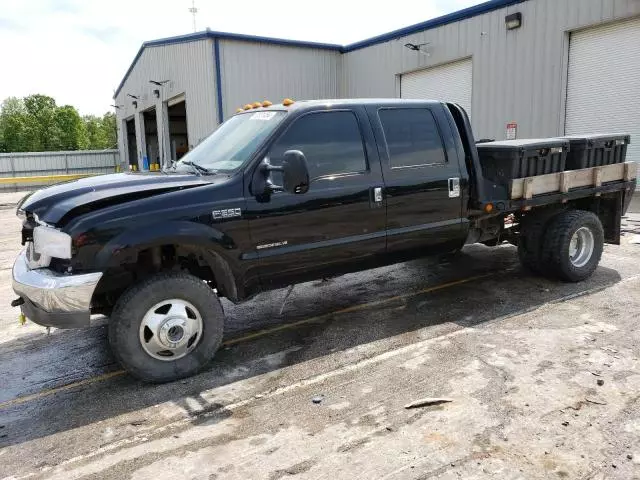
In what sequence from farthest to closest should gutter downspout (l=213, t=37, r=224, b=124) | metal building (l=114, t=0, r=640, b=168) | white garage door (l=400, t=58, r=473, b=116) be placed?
1. gutter downspout (l=213, t=37, r=224, b=124)
2. white garage door (l=400, t=58, r=473, b=116)
3. metal building (l=114, t=0, r=640, b=168)

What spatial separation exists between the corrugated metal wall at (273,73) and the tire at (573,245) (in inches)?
617

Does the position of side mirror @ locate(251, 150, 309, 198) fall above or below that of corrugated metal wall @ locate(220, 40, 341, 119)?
below

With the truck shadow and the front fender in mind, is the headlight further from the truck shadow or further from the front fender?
the truck shadow

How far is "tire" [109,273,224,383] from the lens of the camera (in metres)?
3.70

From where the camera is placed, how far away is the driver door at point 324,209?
13.6 feet

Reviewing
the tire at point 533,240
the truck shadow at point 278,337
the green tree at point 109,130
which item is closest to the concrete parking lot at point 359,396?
the truck shadow at point 278,337

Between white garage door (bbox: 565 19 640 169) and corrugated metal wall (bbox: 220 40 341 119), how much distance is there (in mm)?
10446

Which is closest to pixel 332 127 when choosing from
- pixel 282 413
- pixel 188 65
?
pixel 282 413

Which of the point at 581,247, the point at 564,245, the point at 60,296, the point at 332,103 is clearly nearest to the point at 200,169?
the point at 332,103

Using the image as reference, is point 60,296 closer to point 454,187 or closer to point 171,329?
point 171,329

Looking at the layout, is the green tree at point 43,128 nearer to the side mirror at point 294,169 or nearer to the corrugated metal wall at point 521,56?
the corrugated metal wall at point 521,56

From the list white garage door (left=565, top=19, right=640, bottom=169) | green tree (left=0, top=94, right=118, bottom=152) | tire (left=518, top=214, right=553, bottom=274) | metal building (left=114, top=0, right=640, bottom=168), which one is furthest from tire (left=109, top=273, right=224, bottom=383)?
green tree (left=0, top=94, right=118, bottom=152)

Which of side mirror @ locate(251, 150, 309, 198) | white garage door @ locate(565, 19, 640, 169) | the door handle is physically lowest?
the door handle

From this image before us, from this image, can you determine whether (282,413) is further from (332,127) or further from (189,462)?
(332,127)
